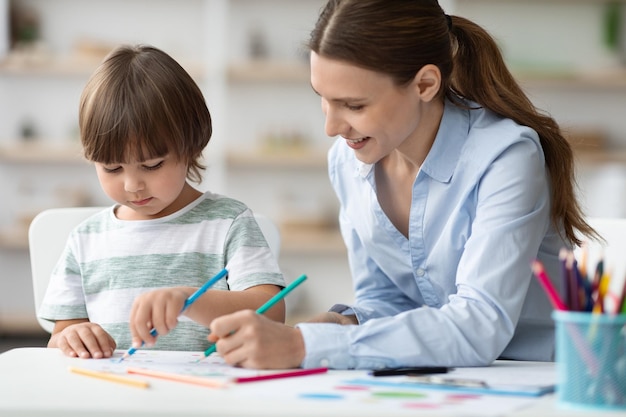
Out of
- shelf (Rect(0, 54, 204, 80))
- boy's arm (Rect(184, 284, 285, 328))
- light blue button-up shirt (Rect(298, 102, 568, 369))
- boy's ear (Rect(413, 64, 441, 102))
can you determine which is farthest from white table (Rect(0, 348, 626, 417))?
shelf (Rect(0, 54, 204, 80))

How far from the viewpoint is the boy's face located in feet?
5.16

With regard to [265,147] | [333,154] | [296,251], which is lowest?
[296,251]

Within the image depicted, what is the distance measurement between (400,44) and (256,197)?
3825 mm

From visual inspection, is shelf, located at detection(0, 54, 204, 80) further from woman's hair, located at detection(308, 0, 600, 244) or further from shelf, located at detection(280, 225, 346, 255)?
woman's hair, located at detection(308, 0, 600, 244)

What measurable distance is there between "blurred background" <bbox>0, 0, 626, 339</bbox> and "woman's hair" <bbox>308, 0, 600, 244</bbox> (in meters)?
3.43

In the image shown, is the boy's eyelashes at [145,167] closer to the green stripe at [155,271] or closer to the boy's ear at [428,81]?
the green stripe at [155,271]

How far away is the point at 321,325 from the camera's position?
1.29 meters

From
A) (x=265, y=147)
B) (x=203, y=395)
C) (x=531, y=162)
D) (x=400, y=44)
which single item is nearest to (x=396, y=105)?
(x=400, y=44)

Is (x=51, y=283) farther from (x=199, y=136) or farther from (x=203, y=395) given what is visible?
(x=203, y=395)

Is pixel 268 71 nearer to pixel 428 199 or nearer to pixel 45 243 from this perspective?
pixel 45 243

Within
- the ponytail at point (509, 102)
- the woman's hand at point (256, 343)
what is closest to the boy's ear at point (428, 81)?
the ponytail at point (509, 102)

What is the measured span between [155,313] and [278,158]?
387cm

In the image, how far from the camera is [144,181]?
158cm

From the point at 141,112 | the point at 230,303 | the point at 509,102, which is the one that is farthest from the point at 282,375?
the point at 509,102
